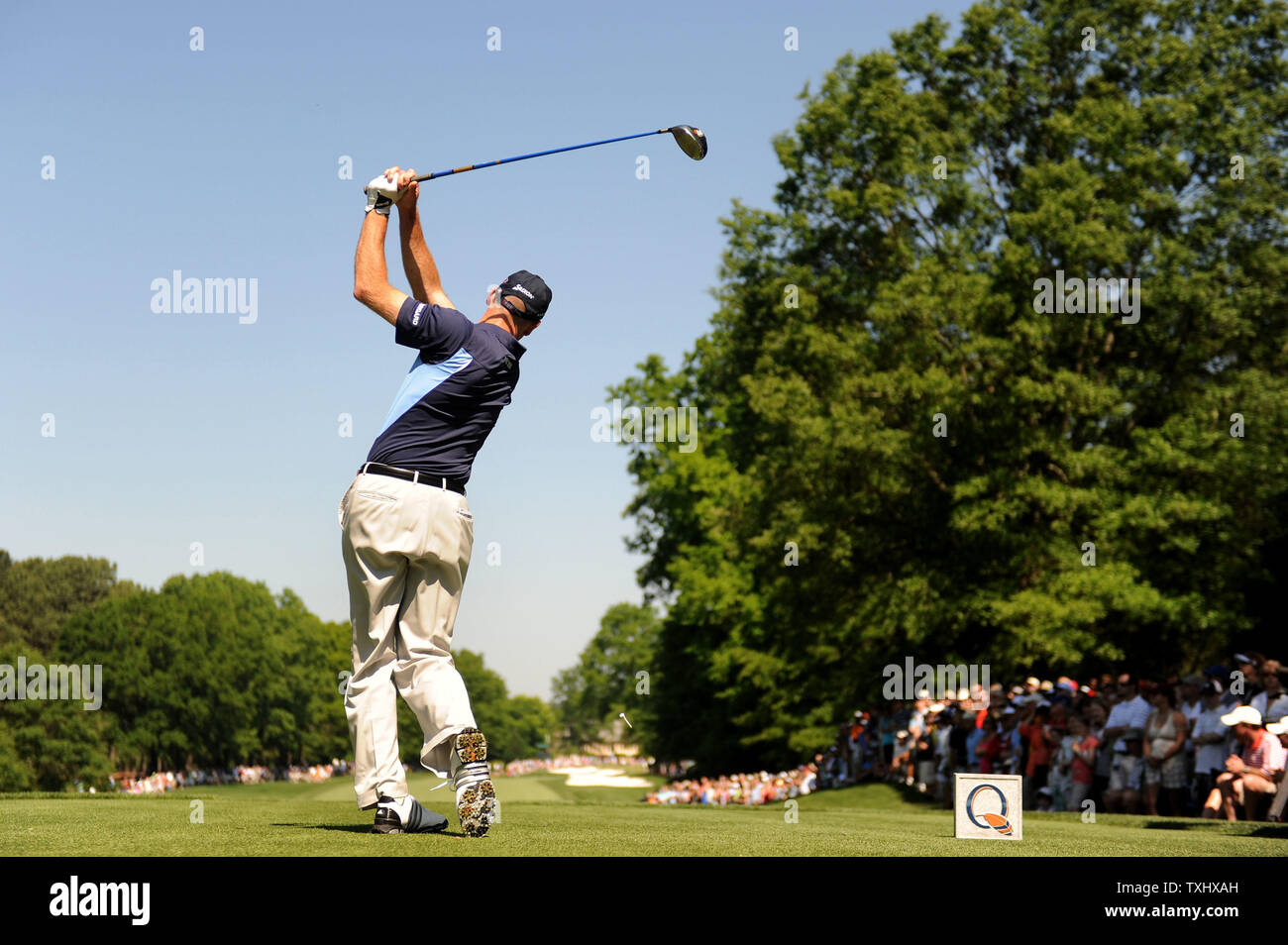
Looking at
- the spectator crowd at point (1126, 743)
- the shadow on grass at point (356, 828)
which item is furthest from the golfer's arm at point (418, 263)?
the spectator crowd at point (1126, 743)

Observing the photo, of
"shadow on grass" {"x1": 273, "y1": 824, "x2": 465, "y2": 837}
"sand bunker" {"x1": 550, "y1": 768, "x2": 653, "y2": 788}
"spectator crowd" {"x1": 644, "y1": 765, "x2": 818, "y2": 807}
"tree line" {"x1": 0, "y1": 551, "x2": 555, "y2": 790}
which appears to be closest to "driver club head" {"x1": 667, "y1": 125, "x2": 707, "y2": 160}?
"shadow on grass" {"x1": 273, "y1": 824, "x2": 465, "y2": 837}

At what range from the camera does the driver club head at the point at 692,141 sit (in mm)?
8758

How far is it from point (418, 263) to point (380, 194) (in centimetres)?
45

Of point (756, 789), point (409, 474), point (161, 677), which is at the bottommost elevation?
point (161, 677)

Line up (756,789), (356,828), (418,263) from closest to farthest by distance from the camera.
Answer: (356,828) < (418,263) < (756,789)

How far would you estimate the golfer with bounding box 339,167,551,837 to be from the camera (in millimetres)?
5934

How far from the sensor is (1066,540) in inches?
1078

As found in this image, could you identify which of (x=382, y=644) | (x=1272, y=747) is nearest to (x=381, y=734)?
(x=382, y=644)

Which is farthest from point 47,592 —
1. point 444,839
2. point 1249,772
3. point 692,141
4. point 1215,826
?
point 444,839

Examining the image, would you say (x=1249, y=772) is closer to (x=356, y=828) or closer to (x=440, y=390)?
(x=356, y=828)

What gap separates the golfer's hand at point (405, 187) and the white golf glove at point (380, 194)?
3cm
